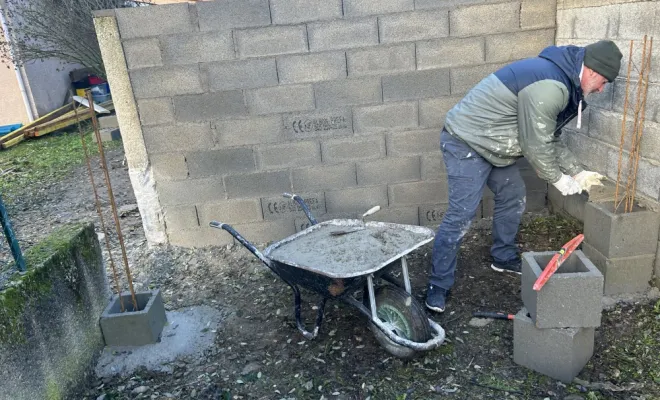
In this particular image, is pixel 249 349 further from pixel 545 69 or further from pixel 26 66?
pixel 26 66

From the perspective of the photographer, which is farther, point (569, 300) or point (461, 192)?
point (461, 192)

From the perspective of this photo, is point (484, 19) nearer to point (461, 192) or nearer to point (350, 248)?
point (461, 192)

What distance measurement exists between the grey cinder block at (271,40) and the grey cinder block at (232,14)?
0.21ft

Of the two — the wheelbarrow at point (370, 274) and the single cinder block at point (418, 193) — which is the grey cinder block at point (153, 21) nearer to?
the wheelbarrow at point (370, 274)

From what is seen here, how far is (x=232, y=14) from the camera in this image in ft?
12.3

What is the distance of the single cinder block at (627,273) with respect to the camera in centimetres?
309

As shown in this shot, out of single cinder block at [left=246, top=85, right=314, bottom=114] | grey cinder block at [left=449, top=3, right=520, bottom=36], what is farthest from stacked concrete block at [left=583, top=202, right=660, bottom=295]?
single cinder block at [left=246, top=85, right=314, bottom=114]

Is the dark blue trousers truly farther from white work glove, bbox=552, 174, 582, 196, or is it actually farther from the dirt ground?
white work glove, bbox=552, 174, 582, 196

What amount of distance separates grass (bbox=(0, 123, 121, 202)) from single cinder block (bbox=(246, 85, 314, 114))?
4.11 metres

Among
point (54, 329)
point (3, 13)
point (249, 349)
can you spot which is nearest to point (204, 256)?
point (249, 349)

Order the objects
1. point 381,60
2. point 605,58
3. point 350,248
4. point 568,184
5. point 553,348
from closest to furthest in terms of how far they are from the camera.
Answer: point 553,348, point 605,58, point 350,248, point 568,184, point 381,60

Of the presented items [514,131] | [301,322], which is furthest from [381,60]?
[301,322]

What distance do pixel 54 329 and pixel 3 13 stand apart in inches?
333

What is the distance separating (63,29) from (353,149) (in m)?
6.05
